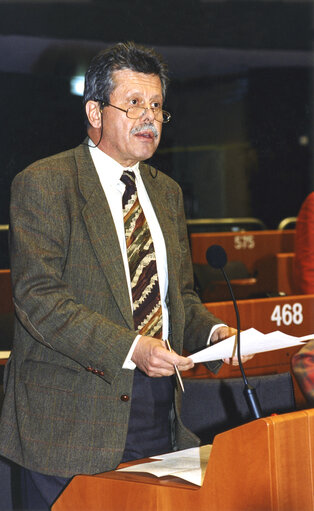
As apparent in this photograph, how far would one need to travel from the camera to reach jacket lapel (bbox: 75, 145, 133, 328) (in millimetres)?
1706

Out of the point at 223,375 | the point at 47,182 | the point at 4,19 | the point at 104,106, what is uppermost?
the point at 4,19

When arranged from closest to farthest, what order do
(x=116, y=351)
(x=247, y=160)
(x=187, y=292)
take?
(x=116, y=351) → (x=187, y=292) → (x=247, y=160)

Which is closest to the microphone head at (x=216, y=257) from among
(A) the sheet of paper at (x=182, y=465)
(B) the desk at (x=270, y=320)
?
(A) the sheet of paper at (x=182, y=465)

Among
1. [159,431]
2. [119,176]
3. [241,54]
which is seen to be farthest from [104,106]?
[241,54]

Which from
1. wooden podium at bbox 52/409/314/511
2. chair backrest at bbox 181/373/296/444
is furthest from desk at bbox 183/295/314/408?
wooden podium at bbox 52/409/314/511

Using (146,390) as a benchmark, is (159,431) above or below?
below

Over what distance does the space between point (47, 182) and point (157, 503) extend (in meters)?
0.77

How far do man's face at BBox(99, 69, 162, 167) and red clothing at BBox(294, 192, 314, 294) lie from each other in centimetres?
153

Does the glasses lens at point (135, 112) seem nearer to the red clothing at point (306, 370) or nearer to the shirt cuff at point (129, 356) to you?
the shirt cuff at point (129, 356)

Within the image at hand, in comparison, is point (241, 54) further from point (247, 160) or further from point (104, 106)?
point (104, 106)

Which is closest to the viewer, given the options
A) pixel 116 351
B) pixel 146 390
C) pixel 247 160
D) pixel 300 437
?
pixel 300 437

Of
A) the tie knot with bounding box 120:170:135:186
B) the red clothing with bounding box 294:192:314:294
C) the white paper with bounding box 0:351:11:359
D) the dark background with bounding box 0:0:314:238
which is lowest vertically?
the white paper with bounding box 0:351:11:359

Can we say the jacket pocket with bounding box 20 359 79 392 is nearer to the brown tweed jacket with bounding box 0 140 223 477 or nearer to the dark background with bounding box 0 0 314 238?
the brown tweed jacket with bounding box 0 140 223 477

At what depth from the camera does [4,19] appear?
16.8 ft
